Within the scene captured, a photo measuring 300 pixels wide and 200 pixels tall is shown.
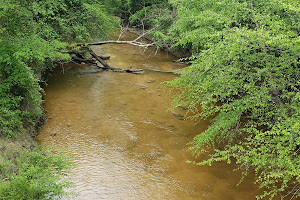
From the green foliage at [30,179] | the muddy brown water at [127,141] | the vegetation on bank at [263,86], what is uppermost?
the vegetation on bank at [263,86]

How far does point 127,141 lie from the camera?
30.7 feet

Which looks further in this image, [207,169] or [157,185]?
[207,169]

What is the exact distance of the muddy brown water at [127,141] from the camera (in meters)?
7.19

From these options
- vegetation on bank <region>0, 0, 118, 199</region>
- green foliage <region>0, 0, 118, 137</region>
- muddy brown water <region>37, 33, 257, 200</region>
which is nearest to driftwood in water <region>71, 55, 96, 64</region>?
muddy brown water <region>37, 33, 257, 200</region>

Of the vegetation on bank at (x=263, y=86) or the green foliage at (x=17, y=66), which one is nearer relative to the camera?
the vegetation on bank at (x=263, y=86)

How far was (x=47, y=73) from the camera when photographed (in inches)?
624

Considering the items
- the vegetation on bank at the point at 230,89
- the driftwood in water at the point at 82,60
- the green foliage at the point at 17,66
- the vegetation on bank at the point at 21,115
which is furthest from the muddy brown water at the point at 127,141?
the driftwood in water at the point at 82,60

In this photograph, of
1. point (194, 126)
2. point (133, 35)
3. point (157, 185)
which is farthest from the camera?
point (133, 35)

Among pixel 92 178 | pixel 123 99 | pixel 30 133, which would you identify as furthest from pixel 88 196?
pixel 123 99

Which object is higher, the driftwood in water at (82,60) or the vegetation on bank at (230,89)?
the vegetation on bank at (230,89)

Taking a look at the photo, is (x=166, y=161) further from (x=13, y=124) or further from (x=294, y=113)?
(x=13, y=124)

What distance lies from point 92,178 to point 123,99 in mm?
5834

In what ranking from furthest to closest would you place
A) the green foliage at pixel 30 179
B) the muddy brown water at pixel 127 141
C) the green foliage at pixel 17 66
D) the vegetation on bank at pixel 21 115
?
the green foliage at pixel 17 66 → the muddy brown water at pixel 127 141 → the vegetation on bank at pixel 21 115 → the green foliage at pixel 30 179

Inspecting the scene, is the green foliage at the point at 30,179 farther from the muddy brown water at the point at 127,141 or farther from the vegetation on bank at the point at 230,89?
the muddy brown water at the point at 127,141
